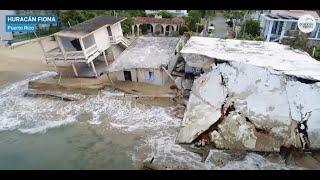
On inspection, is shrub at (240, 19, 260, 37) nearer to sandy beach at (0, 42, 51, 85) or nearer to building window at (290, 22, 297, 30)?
building window at (290, 22, 297, 30)

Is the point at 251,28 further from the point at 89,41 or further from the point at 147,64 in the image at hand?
the point at 89,41

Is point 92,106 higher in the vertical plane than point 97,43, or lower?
lower

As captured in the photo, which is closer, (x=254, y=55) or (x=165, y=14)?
(x=254, y=55)

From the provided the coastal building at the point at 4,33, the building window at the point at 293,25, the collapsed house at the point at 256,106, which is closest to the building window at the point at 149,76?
the collapsed house at the point at 256,106

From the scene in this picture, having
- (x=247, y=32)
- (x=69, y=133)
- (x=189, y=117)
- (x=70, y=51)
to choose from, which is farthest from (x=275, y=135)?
(x=247, y=32)

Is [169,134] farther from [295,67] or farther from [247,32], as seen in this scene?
[247,32]

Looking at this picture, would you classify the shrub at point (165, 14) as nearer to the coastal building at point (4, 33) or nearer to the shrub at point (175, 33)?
the shrub at point (175, 33)

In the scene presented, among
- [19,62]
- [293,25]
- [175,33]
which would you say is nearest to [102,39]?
[19,62]
